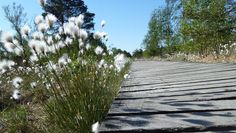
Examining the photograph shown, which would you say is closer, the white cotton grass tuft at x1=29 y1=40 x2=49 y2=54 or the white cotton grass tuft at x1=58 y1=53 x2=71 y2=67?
the white cotton grass tuft at x1=29 y1=40 x2=49 y2=54

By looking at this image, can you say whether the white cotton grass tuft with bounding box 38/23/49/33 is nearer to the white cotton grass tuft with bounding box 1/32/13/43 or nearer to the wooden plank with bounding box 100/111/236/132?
the white cotton grass tuft with bounding box 1/32/13/43

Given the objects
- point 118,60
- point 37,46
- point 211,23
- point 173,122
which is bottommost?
point 173,122

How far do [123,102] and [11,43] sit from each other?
3.51 ft

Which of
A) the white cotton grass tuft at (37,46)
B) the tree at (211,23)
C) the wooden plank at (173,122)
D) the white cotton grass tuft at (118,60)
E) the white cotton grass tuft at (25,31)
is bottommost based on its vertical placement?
the wooden plank at (173,122)

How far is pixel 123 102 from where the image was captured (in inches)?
107

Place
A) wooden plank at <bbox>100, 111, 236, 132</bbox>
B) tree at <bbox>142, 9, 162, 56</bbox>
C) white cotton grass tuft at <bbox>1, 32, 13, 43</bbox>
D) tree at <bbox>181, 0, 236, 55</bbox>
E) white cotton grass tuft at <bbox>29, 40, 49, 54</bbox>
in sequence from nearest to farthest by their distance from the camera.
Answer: wooden plank at <bbox>100, 111, 236, 132</bbox>, white cotton grass tuft at <bbox>29, 40, 49, 54</bbox>, white cotton grass tuft at <bbox>1, 32, 13, 43</bbox>, tree at <bbox>181, 0, 236, 55</bbox>, tree at <bbox>142, 9, 162, 56</bbox>

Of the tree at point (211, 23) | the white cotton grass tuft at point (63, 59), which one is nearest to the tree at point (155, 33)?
the tree at point (211, 23)

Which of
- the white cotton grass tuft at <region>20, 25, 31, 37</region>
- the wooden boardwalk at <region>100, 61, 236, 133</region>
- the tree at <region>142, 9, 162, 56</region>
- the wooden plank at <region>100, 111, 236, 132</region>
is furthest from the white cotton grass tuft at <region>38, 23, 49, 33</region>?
the tree at <region>142, 9, 162, 56</region>

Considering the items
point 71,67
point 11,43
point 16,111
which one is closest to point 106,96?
point 71,67

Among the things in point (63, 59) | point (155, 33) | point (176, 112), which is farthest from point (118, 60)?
point (155, 33)

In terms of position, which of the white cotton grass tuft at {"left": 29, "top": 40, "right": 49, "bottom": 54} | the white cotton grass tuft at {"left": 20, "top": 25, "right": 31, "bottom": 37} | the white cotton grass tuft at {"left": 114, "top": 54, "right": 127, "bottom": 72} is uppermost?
the white cotton grass tuft at {"left": 20, "top": 25, "right": 31, "bottom": 37}

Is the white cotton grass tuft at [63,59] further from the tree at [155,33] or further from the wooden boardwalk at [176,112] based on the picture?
the tree at [155,33]

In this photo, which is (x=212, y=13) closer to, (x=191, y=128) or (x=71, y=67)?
(x=71, y=67)

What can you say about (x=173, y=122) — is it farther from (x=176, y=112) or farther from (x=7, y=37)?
(x=7, y=37)
